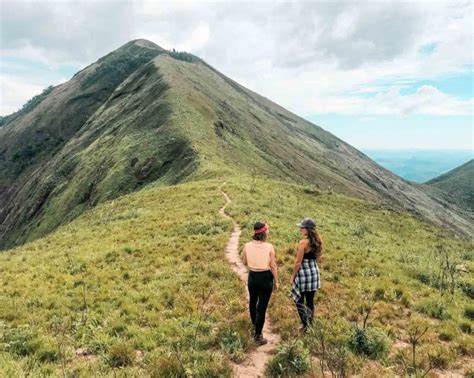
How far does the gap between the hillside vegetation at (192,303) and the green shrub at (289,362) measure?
0.13 meters

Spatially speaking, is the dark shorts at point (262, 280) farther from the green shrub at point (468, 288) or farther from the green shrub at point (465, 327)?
the green shrub at point (468, 288)

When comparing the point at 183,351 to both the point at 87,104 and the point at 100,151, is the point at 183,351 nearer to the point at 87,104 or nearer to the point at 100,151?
the point at 100,151

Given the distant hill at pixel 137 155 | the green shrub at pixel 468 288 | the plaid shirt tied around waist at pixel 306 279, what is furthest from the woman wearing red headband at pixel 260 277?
the distant hill at pixel 137 155

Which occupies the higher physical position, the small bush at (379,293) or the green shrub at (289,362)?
the small bush at (379,293)

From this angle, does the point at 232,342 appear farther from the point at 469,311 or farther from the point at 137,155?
the point at 137,155

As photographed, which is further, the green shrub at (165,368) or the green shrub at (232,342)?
the green shrub at (232,342)

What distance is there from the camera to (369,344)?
10047 millimetres

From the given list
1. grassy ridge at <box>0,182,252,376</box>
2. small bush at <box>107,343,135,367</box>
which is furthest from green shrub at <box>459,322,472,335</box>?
small bush at <box>107,343,135,367</box>

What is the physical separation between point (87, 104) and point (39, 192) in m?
68.5

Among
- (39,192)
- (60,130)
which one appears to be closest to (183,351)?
(39,192)

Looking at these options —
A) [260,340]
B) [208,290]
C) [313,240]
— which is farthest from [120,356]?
[313,240]

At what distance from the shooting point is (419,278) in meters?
17.1

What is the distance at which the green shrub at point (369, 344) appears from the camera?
9930 millimetres

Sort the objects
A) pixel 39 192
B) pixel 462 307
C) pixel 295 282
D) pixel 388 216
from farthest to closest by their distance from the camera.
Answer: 1. pixel 39 192
2. pixel 388 216
3. pixel 462 307
4. pixel 295 282
